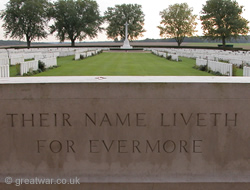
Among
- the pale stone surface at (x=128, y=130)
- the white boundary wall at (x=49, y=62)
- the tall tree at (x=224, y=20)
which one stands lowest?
the pale stone surface at (x=128, y=130)

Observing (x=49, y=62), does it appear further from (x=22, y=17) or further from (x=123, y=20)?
(x=123, y=20)

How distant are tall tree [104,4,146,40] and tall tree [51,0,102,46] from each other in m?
4.91

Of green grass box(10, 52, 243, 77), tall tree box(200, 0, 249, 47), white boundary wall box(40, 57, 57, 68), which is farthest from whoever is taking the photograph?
tall tree box(200, 0, 249, 47)

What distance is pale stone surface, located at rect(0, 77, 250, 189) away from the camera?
276 centimetres

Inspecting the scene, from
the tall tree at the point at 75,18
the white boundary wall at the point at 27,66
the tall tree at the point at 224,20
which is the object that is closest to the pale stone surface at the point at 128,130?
the white boundary wall at the point at 27,66

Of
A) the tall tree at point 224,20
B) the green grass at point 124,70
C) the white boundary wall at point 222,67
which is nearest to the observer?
the white boundary wall at point 222,67

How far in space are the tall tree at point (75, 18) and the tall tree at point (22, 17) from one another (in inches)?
142

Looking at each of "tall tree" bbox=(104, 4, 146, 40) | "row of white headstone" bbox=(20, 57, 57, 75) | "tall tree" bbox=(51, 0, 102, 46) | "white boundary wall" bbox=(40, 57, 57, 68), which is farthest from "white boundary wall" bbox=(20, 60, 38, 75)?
"tall tree" bbox=(104, 4, 146, 40)

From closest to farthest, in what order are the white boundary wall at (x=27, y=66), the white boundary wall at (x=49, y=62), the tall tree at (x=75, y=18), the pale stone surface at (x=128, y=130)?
1. the pale stone surface at (x=128, y=130)
2. the white boundary wall at (x=27, y=66)
3. the white boundary wall at (x=49, y=62)
4. the tall tree at (x=75, y=18)

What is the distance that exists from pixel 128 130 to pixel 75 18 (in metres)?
65.3

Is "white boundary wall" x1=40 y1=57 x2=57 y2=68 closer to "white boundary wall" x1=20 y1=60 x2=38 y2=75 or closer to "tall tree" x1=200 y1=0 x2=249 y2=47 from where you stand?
"white boundary wall" x1=20 y1=60 x2=38 y2=75

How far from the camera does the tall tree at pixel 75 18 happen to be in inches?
2576

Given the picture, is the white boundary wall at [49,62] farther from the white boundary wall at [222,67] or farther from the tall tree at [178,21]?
the tall tree at [178,21]

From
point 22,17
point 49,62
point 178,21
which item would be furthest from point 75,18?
point 49,62
